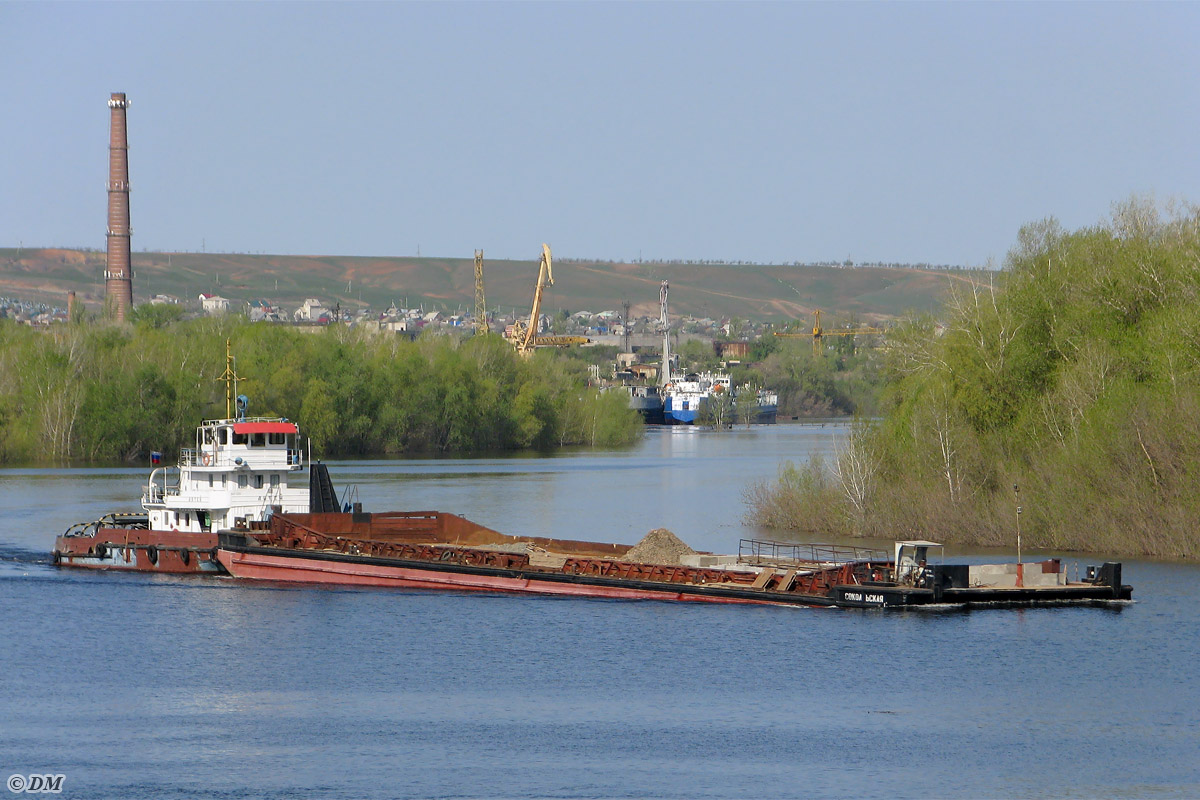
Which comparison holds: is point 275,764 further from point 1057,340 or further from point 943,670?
point 1057,340

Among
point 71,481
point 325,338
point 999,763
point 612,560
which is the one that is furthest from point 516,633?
point 325,338

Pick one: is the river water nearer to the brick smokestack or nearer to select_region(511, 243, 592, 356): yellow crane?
the brick smokestack

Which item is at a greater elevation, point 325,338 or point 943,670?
point 325,338

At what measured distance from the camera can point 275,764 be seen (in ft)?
79.3

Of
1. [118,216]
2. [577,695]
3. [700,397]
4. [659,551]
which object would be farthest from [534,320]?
[577,695]

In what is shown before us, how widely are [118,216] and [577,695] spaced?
3955 inches

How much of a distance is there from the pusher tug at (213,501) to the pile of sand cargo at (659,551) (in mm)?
9680

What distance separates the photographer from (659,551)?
133 ft

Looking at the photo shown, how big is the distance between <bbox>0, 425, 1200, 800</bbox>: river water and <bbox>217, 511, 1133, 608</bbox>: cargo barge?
0.62 m

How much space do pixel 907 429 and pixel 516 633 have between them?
20.1m

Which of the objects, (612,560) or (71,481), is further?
(71,481)

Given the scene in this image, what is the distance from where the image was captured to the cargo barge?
118 feet

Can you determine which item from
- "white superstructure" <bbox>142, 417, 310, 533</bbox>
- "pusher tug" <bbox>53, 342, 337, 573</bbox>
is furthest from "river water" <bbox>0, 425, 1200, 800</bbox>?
"white superstructure" <bbox>142, 417, 310, 533</bbox>

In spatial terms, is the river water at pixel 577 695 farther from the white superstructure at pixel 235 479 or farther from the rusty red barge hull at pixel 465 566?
the white superstructure at pixel 235 479
